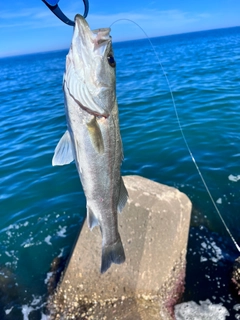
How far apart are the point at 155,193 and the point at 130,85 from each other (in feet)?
49.8

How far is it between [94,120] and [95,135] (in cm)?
14

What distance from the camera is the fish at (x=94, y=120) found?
2629mm

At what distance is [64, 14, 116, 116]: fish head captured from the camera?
2.57 metres

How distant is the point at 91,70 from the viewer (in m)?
2.69

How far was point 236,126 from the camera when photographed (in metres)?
10.8

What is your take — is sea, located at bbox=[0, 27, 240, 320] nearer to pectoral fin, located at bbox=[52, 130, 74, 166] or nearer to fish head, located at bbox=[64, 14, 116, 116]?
pectoral fin, located at bbox=[52, 130, 74, 166]

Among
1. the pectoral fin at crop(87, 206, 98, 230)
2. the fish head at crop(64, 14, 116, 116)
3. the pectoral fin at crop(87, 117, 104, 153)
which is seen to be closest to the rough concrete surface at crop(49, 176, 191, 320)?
the pectoral fin at crop(87, 206, 98, 230)

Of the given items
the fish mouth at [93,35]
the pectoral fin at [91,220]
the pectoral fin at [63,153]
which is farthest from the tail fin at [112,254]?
the fish mouth at [93,35]

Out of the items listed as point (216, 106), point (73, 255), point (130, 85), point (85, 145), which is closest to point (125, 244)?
point (73, 255)

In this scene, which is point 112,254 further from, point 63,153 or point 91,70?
point 91,70

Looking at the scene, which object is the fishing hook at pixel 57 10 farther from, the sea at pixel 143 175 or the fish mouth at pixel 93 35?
the sea at pixel 143 175

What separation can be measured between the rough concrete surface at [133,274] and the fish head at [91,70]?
250 cm

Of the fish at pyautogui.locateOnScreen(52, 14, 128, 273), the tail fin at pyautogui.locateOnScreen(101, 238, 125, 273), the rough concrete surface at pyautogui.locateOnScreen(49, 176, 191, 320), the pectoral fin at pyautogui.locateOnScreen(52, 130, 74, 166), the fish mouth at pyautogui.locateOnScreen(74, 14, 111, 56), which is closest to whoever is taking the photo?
the fish mouth at pyautogui.locateOnScreen(74, 14, 111, 56)

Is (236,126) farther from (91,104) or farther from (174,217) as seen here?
(91,104)
